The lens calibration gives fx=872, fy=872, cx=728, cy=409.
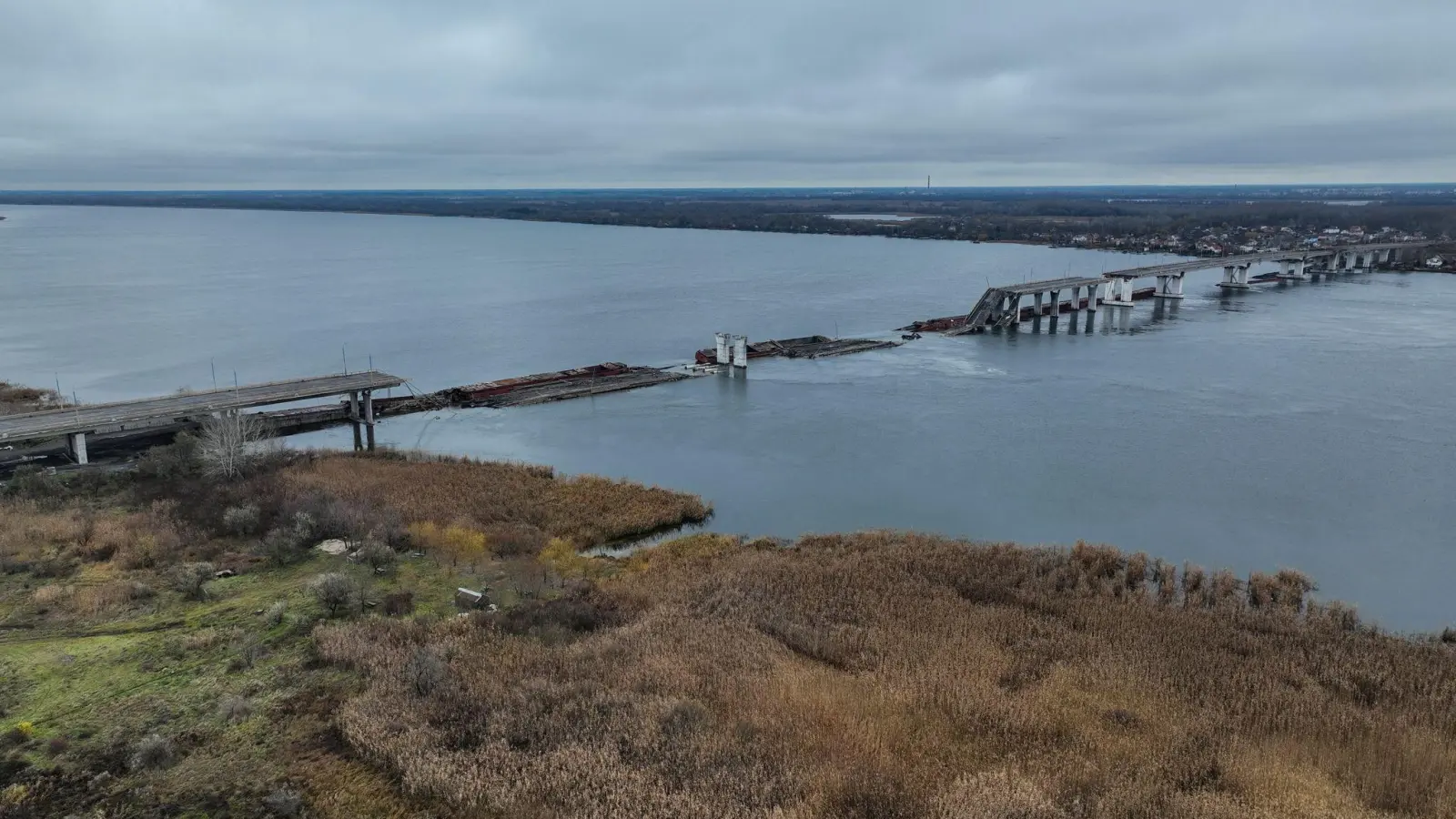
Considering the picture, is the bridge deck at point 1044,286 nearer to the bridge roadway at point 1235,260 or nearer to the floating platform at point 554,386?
the bridge roadway at point 1235,260

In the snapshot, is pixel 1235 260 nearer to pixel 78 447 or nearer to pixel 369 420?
pixel 369 420

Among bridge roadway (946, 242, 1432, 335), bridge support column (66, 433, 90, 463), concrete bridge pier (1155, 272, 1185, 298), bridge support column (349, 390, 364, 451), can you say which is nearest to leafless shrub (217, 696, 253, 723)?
bridge support column (66, 433, 90, 463)

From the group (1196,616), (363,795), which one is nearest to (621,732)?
(363,795)

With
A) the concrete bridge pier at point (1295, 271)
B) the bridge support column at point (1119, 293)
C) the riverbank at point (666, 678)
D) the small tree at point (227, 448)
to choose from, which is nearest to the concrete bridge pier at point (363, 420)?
the small tree at point (227, 448)

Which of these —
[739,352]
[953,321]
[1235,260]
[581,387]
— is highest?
[1235,260]

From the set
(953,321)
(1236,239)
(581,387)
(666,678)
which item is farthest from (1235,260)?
(666,678)

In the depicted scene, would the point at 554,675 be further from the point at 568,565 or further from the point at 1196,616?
the point at 1196,616

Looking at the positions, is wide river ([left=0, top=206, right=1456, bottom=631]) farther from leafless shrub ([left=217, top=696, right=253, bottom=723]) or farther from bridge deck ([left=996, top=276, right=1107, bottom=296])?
leafless shrub ([left=217, top=696, right=253, bottom=723])
